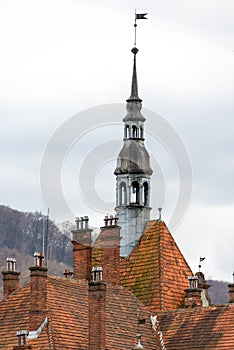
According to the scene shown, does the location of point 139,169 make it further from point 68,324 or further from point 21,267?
point 21,267

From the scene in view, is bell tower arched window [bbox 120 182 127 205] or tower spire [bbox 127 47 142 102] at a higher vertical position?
tower spire [bbox 127 47 142 102]

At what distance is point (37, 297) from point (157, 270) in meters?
13.8

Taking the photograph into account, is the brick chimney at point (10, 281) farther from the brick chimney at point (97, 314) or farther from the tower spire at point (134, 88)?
the tower spire at point (134, 88)

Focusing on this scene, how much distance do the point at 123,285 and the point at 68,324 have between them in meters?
11.9

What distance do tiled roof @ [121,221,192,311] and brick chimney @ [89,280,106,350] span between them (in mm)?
10247

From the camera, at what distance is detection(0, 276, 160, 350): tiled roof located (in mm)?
67812

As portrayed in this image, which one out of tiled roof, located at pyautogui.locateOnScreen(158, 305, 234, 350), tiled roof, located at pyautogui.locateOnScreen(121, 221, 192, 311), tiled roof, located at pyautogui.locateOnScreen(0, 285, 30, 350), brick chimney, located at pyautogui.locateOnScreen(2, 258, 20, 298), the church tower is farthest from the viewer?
the church tower

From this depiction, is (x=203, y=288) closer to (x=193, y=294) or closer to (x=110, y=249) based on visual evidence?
(x=193, y=294)

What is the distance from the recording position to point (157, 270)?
79875mm

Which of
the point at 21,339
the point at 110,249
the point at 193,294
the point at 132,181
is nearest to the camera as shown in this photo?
the point at 21,339

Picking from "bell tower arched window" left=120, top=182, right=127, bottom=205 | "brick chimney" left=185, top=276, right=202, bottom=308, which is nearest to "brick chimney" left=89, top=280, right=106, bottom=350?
"brick chimney" left=185, top=276, right=202, bottom=308

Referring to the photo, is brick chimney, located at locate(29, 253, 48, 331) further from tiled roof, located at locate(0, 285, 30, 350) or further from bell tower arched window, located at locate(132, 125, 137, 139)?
bell tower arched window, located at locate(132, 125, 137, 139)

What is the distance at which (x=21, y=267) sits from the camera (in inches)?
7559

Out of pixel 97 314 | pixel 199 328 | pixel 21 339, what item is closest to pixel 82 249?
pixel 199 328
